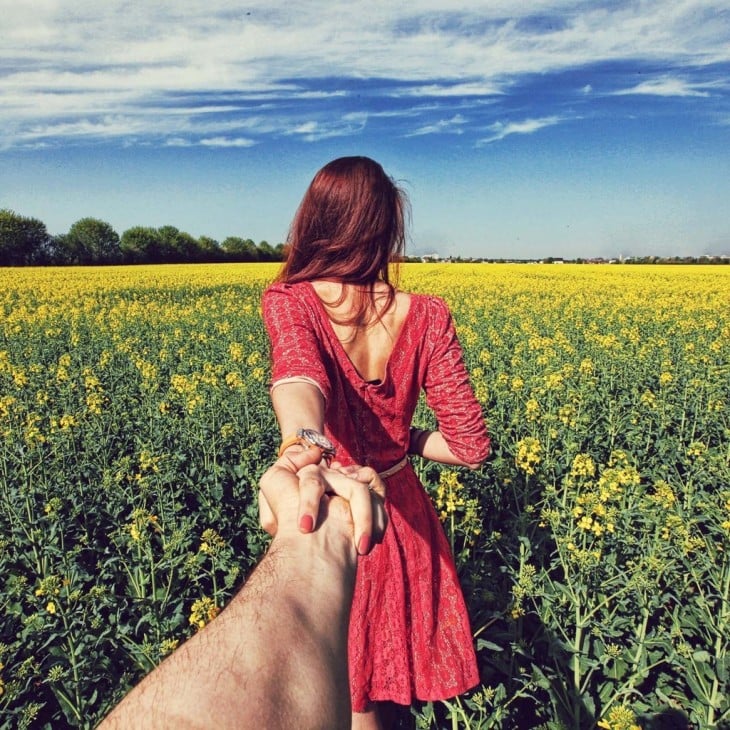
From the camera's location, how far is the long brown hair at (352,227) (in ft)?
5.50

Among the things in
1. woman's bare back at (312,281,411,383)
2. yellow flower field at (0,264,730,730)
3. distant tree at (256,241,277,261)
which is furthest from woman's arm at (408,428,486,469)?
distant tree at (256,241,277,261)

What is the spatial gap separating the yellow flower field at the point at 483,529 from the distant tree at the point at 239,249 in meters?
49.7

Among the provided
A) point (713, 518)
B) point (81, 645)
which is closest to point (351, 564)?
point (81, 645)

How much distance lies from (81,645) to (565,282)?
75.1 ft

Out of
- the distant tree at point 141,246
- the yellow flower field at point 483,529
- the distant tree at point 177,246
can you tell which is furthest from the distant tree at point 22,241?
the yellow flower field at point 483,529

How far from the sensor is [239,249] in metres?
58.3

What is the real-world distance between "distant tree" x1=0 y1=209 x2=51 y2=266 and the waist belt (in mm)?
51888

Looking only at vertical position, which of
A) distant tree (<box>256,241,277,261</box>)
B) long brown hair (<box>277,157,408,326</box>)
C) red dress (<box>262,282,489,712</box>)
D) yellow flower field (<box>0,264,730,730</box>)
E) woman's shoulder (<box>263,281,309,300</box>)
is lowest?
yellow flower field (<box>0,264,730,730</box>)

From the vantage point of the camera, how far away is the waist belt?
6.49ft

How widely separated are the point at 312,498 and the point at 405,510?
4.07 feet

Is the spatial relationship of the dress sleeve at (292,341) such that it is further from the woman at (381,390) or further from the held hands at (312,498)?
the held hands at (312,498)

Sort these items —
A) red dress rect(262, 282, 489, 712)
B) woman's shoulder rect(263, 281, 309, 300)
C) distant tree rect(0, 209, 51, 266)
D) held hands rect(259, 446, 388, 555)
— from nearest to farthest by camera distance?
1. held hands rect(259, 446, 388, 555)
2. woman's shoulder rect(263, 281, 309, 300)
3. red dress rect(262, 282, 489, 712)
4. distant tree rect(0, 209, 51, 266)

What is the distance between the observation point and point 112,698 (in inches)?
95.3

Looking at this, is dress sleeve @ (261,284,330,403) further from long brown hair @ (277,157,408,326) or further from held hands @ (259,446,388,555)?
held hands @ (259,446,388,555)
